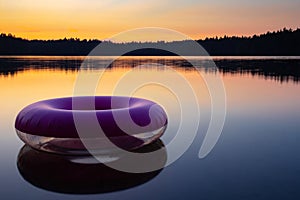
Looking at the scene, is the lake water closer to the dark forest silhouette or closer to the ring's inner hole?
the ring's inner hole

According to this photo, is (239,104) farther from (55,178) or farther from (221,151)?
(55,178)

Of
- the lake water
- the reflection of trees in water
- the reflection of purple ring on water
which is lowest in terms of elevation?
the lake water

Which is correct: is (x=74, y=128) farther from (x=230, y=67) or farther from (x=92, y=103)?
(x=230, y=67)

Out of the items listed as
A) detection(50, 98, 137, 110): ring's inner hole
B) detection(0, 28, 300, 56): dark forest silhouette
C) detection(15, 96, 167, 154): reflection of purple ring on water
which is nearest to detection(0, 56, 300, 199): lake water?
detection(15, 96, 167, 154): reflection of purple ring on water

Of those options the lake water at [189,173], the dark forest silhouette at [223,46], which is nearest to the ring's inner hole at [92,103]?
the lake water at [189,173]

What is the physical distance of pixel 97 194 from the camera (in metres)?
2.43

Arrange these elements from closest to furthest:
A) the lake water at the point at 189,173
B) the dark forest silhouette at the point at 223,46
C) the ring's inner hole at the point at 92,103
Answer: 1. the lake water at the point at 189,173
2. the ring's inner hole at the point at 92,103
3. the dark forest silhouette at the point at 223,46

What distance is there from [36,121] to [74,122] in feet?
1.51

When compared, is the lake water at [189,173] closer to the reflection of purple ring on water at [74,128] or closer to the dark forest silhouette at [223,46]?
the reflection of purple ring on water at [74,128]

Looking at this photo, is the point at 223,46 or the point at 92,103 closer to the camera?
the point at 92,103

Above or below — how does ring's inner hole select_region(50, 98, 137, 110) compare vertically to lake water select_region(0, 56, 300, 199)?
above

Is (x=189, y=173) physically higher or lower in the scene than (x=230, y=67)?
lower

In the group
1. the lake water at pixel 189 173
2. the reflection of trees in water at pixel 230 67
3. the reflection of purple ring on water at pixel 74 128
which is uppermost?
the reflection of trees in water at pixel 230 67

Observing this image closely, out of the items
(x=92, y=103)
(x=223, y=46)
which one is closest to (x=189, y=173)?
(x=92, y=103)
